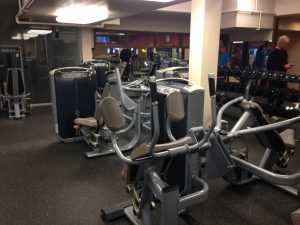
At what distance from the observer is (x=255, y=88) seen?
5996mm

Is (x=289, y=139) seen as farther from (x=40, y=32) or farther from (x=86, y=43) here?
(x=40, y=32)

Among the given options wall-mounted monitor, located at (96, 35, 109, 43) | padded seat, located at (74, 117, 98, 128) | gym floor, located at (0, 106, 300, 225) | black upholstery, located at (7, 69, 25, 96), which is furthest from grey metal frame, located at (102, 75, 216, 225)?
wall-mounted monitor, located at (96, 35, 109, 43)

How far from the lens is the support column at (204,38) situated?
4.26 metres

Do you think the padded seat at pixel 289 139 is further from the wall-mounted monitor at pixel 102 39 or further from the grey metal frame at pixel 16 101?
the wall-mounted monitor at pixel 102 39

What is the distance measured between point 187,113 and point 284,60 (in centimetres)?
452

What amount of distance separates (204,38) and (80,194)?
3027mm

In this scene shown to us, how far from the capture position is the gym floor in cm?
248

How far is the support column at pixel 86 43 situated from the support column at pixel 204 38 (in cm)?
425

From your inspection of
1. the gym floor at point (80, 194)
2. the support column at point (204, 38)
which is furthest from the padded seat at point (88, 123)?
the support column at point (204, 38)

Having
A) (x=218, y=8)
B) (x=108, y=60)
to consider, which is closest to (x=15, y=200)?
(x=218, y=8)

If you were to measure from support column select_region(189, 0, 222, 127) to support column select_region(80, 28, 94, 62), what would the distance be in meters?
4.25

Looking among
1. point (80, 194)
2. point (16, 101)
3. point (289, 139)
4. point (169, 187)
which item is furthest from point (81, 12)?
point (169, 187)

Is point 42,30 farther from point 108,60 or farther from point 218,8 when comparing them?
point 218,8

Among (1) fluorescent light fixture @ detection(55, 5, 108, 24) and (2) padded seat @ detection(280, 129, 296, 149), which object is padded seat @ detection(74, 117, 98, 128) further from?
(2) padded seat @ detection(280, 129, 296, 149)
